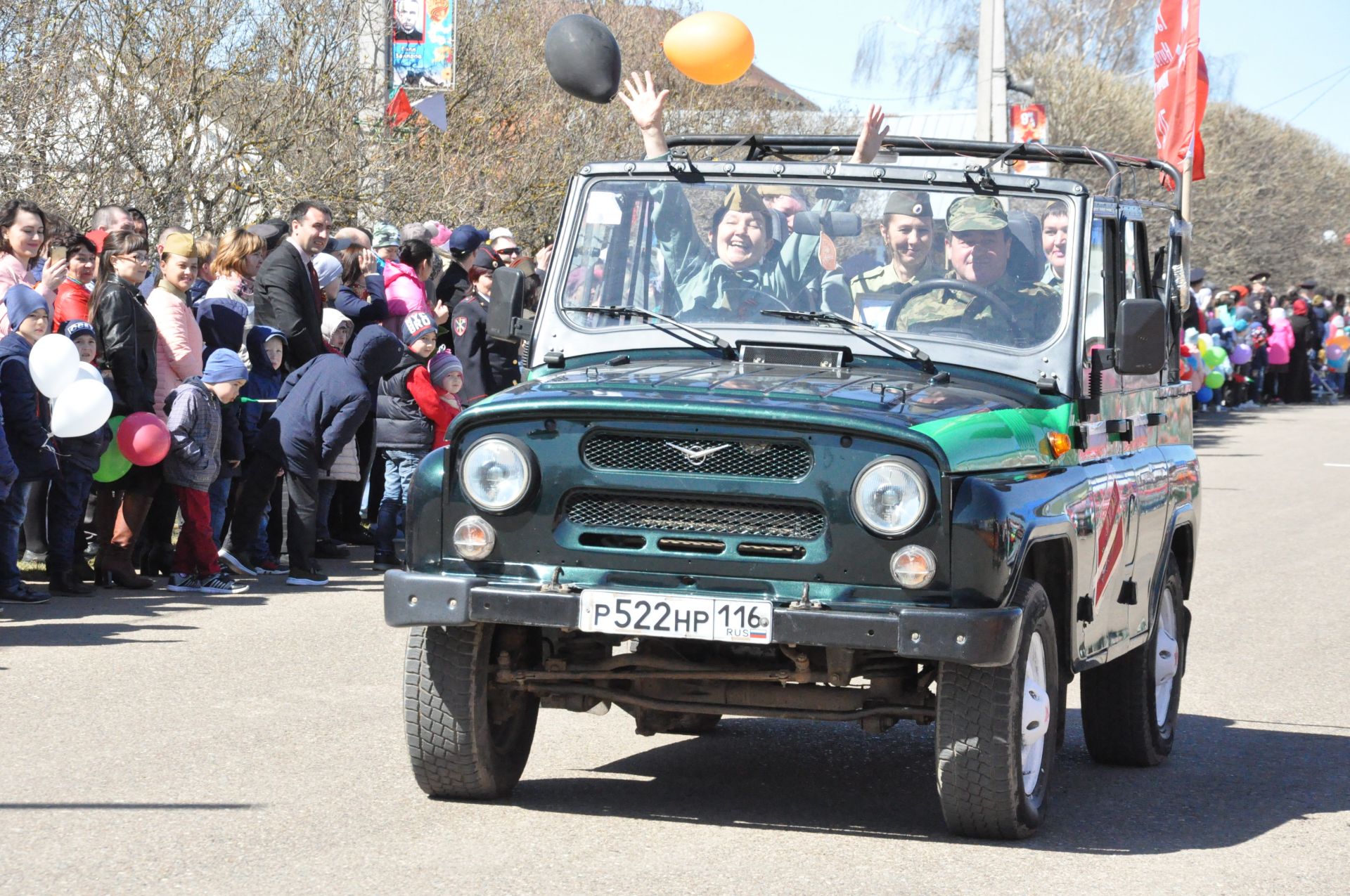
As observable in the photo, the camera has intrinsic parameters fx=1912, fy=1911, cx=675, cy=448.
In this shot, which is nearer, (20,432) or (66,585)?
(20,432)

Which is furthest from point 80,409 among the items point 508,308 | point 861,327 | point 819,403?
point 819,403

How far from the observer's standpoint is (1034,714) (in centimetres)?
597

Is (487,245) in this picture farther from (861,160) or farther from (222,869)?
(222,869)

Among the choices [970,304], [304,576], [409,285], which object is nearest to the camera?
[970,304]

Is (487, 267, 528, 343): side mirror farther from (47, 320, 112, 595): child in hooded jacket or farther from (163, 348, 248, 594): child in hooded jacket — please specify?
(163, 348, 248, 594): child in hooded jacket

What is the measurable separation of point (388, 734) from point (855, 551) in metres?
2.63

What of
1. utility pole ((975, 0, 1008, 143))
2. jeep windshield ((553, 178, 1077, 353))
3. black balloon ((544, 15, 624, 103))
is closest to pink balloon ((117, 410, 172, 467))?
black balloon ((544, 15, 624, 103))

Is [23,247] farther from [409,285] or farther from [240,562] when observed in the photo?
[409,285]

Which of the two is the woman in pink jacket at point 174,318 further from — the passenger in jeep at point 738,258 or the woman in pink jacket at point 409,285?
the passenger in jeep at point 738,258

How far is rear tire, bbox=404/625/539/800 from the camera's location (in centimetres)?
597

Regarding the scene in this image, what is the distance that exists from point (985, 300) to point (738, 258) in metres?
0.89

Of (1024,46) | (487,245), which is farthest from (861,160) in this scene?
(1024,46)

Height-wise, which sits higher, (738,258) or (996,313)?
(738,258)

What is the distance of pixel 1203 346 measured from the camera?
3045cm
